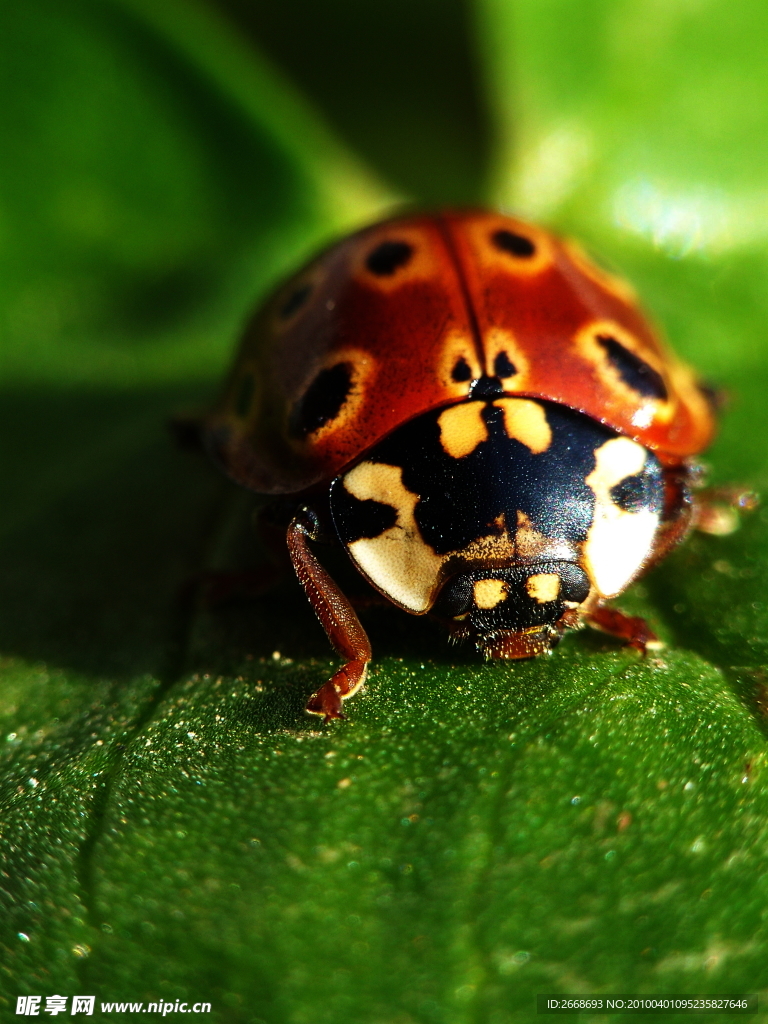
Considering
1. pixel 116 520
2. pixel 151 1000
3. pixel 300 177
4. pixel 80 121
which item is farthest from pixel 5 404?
pixel 151 1000

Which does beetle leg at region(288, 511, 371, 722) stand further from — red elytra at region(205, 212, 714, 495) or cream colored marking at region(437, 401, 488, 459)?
cream colored marking at region(437, 401, 488, 459)

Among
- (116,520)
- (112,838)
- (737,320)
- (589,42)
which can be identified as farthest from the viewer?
(589,42)

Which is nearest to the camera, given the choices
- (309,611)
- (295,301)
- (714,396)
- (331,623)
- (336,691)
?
(336,691)

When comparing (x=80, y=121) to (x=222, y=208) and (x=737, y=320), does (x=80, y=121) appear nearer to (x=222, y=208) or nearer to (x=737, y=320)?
(x=222, y=208)

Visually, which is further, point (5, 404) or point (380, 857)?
point (5, 404)

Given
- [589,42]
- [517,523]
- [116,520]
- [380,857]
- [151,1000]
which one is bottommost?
[151,1000]

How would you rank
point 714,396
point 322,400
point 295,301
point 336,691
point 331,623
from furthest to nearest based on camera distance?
point 714,396 → point 295,301 → point 322,400 → point 331,623 → point 336,691

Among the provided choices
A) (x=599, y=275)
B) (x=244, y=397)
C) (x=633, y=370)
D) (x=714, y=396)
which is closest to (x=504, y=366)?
(x=633, y=370)

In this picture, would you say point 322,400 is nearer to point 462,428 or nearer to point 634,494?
point 462,428
